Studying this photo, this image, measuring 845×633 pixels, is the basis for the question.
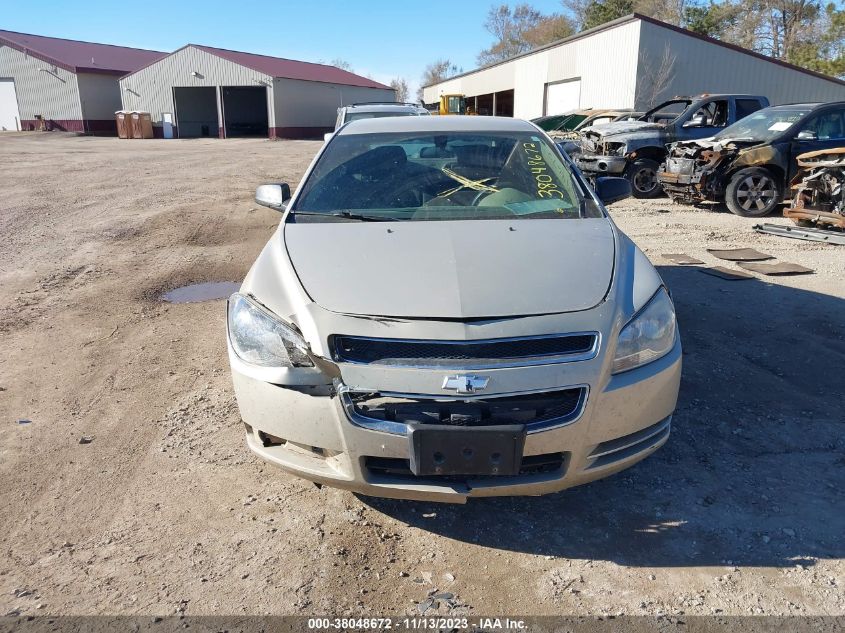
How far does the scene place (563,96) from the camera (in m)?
31.2

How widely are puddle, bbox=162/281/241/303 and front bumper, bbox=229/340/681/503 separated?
3.85 metres

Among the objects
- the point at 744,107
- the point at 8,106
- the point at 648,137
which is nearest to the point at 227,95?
the point at 8,106

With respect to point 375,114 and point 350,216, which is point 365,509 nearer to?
point 350,216

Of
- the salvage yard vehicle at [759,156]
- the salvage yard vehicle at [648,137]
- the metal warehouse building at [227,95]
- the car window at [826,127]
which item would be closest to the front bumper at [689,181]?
the salvage yard vehicle at [759,156]

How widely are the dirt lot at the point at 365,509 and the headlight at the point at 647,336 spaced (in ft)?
2.57

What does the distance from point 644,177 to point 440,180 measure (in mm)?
10082

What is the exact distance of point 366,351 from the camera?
2.43 m

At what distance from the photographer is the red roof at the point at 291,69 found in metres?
38.8

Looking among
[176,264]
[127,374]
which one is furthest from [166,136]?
[127,374]

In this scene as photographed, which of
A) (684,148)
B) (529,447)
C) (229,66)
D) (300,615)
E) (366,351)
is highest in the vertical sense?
(229,66)

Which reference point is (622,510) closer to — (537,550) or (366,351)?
(537,550)

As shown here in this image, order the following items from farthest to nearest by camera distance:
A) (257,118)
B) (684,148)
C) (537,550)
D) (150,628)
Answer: (257,118), (684,148), (537,550), (150,628)

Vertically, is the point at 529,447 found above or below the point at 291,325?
below

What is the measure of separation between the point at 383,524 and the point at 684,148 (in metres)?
10.1
